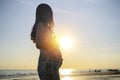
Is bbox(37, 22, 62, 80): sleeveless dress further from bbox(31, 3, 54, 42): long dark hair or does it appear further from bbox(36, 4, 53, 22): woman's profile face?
bbox(36, 4, 53, 22): woman's profile face

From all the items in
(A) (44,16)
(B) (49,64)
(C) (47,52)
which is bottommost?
(B) (49,64)

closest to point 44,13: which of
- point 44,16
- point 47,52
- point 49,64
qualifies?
point 44,16

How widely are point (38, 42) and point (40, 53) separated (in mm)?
251

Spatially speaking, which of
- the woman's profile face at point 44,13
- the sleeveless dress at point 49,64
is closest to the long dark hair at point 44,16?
the woman's profile face at point 44,13

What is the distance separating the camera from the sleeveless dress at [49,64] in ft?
17.1

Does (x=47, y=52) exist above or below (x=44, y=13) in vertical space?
below

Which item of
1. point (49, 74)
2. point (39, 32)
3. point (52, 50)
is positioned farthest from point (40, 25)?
point (49, 74)

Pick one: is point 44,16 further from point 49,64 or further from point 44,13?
point 49,64

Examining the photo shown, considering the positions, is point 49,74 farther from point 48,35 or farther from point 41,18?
point 41,18

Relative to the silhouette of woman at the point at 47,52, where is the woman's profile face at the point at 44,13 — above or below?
above

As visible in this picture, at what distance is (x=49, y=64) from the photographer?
206 inches

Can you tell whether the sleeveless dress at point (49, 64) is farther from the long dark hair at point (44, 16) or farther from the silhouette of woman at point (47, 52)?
the long dark hair at point (44, 16)

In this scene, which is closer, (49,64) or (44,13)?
(49,64)

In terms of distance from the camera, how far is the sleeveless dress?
5207 mm
